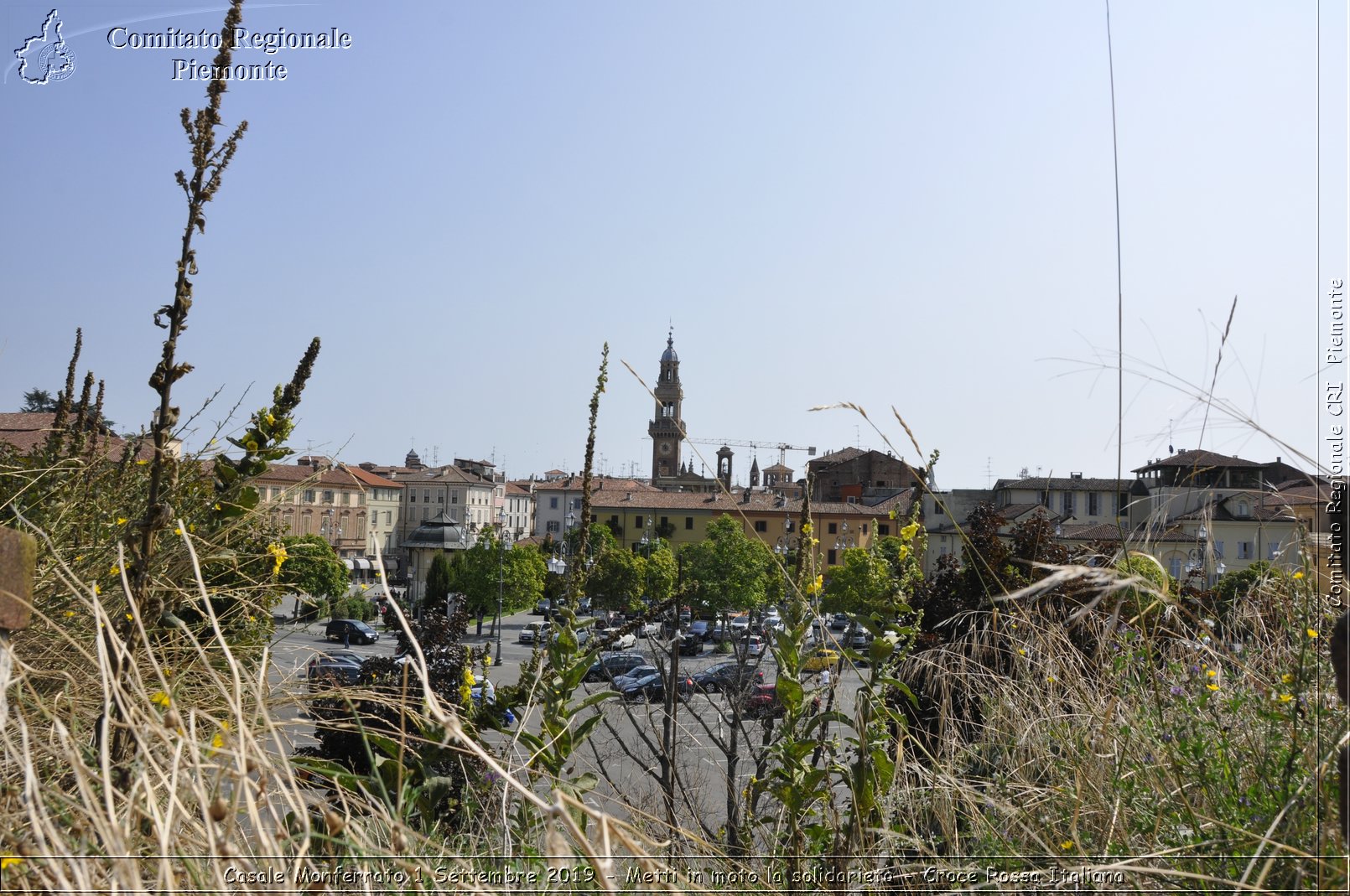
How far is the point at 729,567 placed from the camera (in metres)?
51.5

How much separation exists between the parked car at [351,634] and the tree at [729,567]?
2544 centimetres

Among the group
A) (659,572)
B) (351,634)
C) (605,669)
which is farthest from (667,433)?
(605,669)

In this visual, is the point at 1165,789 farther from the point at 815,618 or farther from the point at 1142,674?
the point at 1142,674

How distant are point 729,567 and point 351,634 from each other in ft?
105

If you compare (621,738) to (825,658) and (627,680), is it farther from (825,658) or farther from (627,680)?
(825,658)

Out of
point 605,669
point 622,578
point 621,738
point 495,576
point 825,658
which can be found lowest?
point 622,578

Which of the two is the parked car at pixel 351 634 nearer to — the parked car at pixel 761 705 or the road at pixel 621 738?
the road at pixel 621 738

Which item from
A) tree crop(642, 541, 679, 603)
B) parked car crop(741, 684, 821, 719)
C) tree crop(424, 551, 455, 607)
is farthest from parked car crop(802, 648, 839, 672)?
tree crop(642, 541, 679, 603)

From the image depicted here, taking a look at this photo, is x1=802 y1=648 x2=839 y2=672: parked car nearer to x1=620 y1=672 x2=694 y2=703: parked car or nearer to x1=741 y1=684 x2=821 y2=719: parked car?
x1=620 y1=672 x2=694 y2=703: parked car

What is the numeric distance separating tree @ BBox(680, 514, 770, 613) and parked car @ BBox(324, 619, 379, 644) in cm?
2544

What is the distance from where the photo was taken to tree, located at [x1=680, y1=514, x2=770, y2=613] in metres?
50.4

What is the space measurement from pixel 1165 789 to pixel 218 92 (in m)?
2.81

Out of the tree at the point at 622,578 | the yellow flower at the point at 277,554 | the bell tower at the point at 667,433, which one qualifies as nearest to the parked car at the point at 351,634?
the yellow flower at the point at 277,554

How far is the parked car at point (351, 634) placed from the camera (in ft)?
21.4
